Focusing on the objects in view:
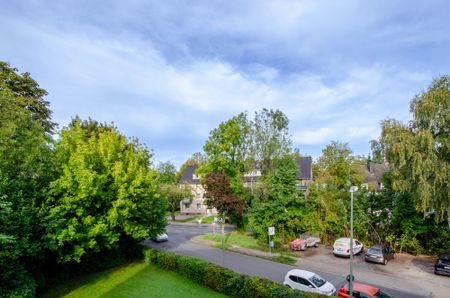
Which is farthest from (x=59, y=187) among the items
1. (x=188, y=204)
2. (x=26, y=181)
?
(x=188, y=204)

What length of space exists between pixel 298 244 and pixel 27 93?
1136 inches

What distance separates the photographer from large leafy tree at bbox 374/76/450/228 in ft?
58.9

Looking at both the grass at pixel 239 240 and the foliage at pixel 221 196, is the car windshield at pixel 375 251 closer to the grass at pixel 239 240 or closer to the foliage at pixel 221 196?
the grass at pixel 239 240

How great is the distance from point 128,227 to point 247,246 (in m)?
12.6

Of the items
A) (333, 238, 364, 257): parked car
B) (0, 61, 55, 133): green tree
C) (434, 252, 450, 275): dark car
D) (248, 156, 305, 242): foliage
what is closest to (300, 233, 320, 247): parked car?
(248, 156, 305, 242): foliage

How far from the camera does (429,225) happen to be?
22.0 meters

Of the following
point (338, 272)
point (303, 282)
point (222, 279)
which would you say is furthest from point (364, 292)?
point (338, 272)

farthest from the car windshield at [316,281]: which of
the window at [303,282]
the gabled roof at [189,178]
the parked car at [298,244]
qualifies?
the gabled roof at [189,178]

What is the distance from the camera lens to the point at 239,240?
92.5 feet

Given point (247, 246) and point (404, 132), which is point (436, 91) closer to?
point (404, 132)

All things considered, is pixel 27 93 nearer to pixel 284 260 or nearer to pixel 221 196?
pixel 221 196

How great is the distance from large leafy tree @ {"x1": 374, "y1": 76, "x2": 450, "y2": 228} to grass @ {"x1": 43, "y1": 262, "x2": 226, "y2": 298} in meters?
14.7

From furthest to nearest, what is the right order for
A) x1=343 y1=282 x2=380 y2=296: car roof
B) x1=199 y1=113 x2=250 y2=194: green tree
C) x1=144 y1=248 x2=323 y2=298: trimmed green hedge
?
x1=199 y1=113 x2=250 y2=194: green tree < x1=343 y1=282 x2=380 y2=296: car roof < x1=144 y1=248 x2=323 y2=298: trimmed green hedge

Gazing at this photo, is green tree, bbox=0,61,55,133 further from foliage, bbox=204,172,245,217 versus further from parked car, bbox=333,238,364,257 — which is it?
parked car, bbox=333,238,364,257
